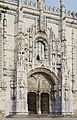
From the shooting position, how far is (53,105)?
28.5 meters

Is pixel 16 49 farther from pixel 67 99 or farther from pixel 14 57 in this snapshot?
pixel 67 99

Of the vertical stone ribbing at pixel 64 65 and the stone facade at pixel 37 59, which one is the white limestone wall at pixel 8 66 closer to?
the stone facade at pixel 37 59

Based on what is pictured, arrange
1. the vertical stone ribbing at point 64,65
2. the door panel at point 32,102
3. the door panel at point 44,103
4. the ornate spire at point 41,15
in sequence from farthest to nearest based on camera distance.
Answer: the ornate spire at point 41,15
the vertical stone ribbing at point 64,65
the door panel at point 44,103
the door panel at point 32,102

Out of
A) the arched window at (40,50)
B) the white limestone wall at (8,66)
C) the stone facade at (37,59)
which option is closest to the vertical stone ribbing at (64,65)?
the stone facade at (37,59)

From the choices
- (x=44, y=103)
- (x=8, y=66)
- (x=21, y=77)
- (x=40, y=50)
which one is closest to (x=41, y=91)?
(x=44, y=103)

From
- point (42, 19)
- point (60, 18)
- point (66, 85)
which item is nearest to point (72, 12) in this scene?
point (60, 18)

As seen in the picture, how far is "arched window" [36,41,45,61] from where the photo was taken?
92.1ft

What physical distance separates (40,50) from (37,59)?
0.87m

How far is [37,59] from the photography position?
2789 centimetres

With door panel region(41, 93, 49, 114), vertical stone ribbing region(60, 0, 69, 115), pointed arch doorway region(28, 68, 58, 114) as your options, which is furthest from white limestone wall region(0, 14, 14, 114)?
vertical stone ribbing region(60, 0, 69, 115)

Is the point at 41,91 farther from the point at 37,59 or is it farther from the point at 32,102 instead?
the point at 37,59

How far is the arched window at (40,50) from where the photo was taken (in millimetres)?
28069

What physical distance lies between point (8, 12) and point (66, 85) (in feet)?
24.7

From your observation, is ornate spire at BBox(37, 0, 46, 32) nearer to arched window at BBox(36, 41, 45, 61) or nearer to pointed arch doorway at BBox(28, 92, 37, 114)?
arched window at BBox(36, 41, 45, 61)
